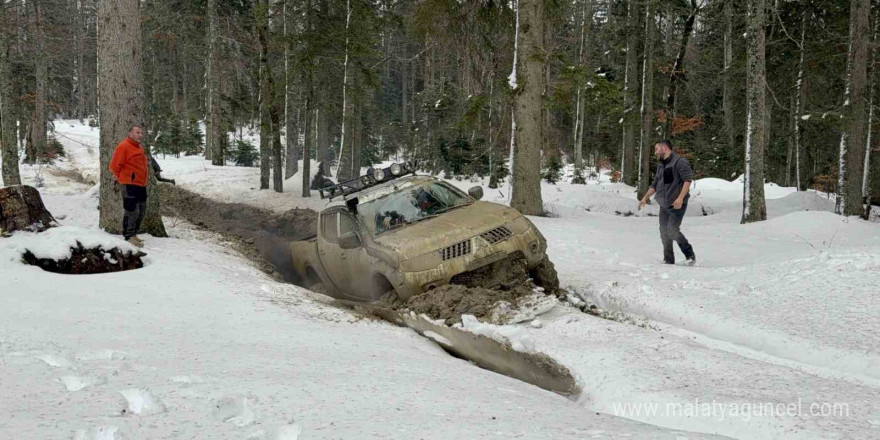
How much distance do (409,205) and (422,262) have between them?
1438mm

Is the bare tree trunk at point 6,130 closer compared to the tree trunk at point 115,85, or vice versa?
the tree trunk at point 115,85

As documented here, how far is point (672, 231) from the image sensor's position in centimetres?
822

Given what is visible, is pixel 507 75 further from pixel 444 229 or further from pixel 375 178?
pixel 444 229

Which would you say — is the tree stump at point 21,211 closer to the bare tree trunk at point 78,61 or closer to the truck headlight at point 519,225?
the truck headlight at point 519,225

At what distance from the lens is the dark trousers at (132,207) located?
8695mm

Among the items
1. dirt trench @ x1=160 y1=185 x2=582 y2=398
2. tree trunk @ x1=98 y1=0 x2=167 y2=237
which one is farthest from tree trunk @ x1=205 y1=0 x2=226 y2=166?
dirt trench @ x1=160 y1=185 x2=582 y2=398

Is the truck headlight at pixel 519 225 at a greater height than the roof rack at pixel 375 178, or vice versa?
the roof rack at pixel 375 178

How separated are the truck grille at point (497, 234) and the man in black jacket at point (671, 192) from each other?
2.78 metres

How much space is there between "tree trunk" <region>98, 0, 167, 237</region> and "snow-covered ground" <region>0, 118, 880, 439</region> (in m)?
2.07

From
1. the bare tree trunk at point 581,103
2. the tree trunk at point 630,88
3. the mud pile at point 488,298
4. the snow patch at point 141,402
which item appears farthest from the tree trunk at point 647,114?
the snow patch at point 141,402

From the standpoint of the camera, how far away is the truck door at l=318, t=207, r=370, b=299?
22.2 feet

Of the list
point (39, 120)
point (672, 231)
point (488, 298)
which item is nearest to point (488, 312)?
point (488, 298)

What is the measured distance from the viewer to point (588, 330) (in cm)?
534

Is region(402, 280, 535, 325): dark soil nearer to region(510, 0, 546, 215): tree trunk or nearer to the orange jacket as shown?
the orange jacket
